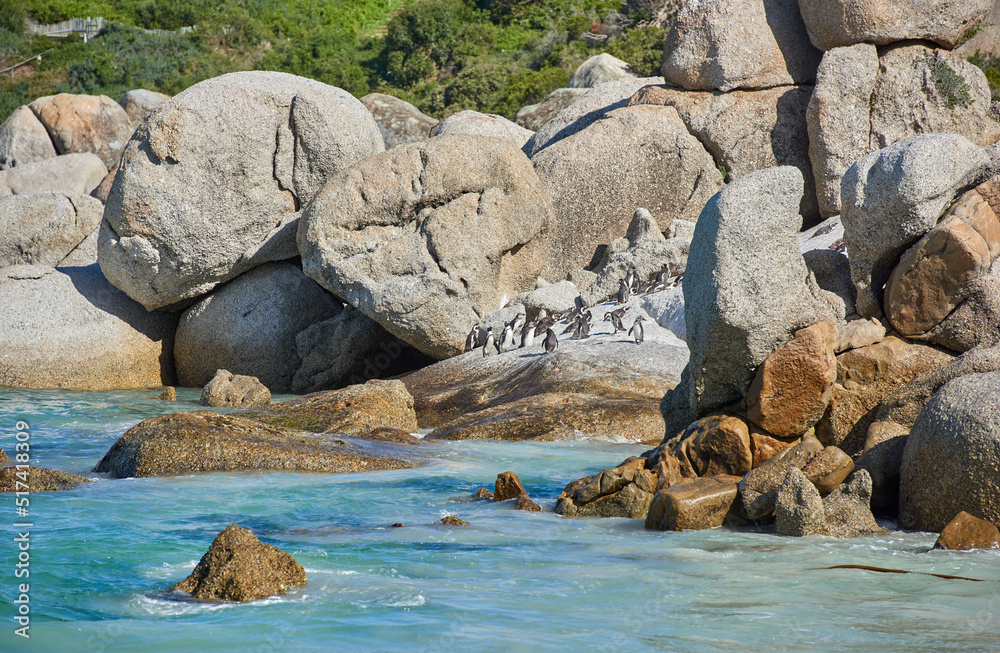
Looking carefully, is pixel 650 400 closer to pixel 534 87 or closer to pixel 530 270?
pixel 530 270

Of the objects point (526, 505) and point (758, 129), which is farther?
point (758, 129)

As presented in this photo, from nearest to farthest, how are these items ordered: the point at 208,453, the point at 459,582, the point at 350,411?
1. the point at 459,582
2. the point at 208,453
3. the point at 350,411

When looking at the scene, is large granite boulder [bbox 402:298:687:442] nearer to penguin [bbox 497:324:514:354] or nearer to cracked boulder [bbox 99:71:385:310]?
penguin [bbox 497:324:514:354]

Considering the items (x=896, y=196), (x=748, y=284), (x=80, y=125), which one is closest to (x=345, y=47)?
(x=80, y=125)

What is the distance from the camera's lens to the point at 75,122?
27516 mm

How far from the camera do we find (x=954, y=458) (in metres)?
6.09

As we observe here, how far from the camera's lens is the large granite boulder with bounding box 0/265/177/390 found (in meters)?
16.1

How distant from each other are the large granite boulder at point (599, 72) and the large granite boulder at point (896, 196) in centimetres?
1965

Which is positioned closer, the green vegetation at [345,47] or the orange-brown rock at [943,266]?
the orange-brown rock at [943,266]

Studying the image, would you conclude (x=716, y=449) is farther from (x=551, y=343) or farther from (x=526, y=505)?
(x=551, y=343)

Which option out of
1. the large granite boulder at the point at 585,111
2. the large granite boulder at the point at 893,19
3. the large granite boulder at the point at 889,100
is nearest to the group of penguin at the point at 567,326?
the large granite boulder at the point at 889,100

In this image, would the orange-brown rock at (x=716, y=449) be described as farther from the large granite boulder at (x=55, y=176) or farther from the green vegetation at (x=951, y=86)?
the large granite boulder at (x=55, y=176)

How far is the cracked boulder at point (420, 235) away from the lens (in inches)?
606

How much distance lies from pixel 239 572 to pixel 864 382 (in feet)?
17.4
